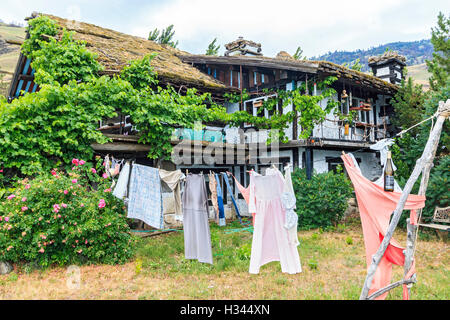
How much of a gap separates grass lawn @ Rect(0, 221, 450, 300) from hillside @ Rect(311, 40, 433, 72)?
357ft

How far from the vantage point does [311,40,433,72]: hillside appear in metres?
112

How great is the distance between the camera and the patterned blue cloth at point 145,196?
715 centimetres

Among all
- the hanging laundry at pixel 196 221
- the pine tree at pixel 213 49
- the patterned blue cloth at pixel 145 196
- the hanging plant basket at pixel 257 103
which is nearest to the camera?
the hanging laundry at pixel 196 221

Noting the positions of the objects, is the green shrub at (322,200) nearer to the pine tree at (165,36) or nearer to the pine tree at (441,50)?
the pine tree at (441,50)

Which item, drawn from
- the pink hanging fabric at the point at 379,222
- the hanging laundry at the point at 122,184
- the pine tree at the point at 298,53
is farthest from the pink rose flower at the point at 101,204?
the pine tree at the point at 298,53

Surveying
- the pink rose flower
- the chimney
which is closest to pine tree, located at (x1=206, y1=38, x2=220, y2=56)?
the chimney

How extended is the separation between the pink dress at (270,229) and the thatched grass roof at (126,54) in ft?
22.9

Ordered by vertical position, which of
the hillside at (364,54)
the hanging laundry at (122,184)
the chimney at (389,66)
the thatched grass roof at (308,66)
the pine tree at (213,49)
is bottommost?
the hanging laundry at (122,184)

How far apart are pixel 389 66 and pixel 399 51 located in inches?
4253

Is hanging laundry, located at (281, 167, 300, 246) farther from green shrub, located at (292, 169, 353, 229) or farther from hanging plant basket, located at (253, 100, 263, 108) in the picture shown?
hanging plant basket, located at (253, 100, 263, 108)

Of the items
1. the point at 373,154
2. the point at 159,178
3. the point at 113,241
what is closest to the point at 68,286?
the point at 113,241

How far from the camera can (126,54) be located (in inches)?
496

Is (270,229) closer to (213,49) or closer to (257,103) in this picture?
(257,103)

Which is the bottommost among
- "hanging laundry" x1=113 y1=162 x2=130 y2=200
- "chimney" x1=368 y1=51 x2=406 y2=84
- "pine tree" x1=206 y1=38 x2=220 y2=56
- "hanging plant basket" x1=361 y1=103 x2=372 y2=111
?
"hanging laundry" x1=113 y1=162 x2=130 y2=200
